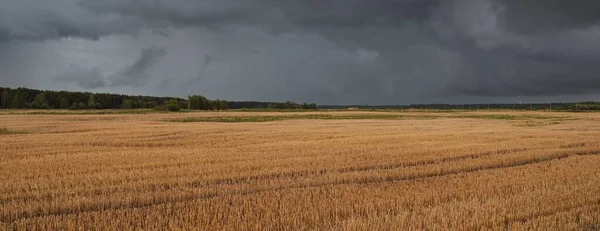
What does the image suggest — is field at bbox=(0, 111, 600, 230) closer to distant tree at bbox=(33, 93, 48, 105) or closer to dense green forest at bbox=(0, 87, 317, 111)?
dense green forest at bbox=(0, 87, 317, 111)

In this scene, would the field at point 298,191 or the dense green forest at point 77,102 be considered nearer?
the field at point 298,191

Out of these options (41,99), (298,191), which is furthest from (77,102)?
(298,191)

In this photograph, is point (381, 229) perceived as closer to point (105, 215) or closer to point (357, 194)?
point (357, 194)

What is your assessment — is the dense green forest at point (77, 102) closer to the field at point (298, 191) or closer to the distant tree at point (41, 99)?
the distant tree at point (41, 99)

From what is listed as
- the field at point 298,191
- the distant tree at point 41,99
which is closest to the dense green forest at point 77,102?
the distant tree at point 41,99

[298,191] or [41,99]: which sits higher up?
[41,99]

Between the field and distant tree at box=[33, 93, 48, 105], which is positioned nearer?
the field

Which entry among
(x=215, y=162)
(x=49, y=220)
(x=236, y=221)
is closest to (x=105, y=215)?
(x=49, y=220)

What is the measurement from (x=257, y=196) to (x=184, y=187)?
2.08 metres

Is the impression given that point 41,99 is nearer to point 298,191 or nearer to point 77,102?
point 77,102

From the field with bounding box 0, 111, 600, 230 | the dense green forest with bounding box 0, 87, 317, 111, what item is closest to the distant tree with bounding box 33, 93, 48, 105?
the dense green forest with bounding box 0, 87, 317, 111

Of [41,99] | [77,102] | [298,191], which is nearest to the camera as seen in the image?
[298,191]

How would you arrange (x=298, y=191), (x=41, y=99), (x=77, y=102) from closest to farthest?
(x=298, y=191) → (x=41, y=99) → (x=77, y=102)

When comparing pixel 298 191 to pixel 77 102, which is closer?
pixel 298 191
